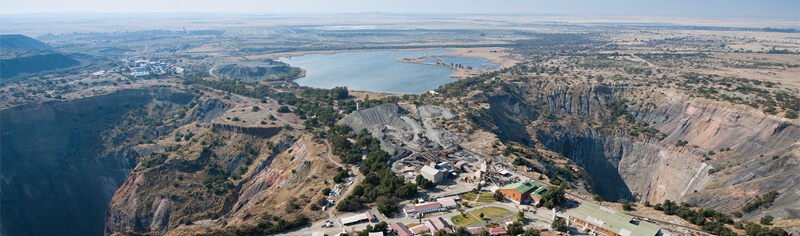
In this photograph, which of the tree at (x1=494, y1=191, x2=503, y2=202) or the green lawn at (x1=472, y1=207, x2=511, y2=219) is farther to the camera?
the tree at (x1=494, y1=191, x2=503, y2=202)

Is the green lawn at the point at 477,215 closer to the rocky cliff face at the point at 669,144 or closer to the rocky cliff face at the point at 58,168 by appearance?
the rocky cliff face at the point at 669,144

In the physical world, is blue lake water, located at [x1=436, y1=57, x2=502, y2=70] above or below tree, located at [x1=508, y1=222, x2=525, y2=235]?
above

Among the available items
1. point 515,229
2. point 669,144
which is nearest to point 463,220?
point 515,229

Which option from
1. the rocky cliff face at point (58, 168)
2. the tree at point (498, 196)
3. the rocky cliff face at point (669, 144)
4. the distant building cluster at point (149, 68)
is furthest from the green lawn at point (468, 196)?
the distant building cluster at point (149, 68)

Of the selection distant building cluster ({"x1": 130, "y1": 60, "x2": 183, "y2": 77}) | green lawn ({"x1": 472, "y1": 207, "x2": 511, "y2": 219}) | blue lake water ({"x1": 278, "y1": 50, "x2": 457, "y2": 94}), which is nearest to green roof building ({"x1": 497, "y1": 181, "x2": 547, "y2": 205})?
green lawn ({"x1": 472, "y1": 207, "x2": 511, "y2": 219})

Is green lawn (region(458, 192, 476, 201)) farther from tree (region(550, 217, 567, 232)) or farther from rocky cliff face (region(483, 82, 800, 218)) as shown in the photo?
rocky cliff face (region(483, 82, 800, 218))

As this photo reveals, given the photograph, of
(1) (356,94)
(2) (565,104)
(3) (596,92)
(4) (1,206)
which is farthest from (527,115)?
(4) (1,206)
